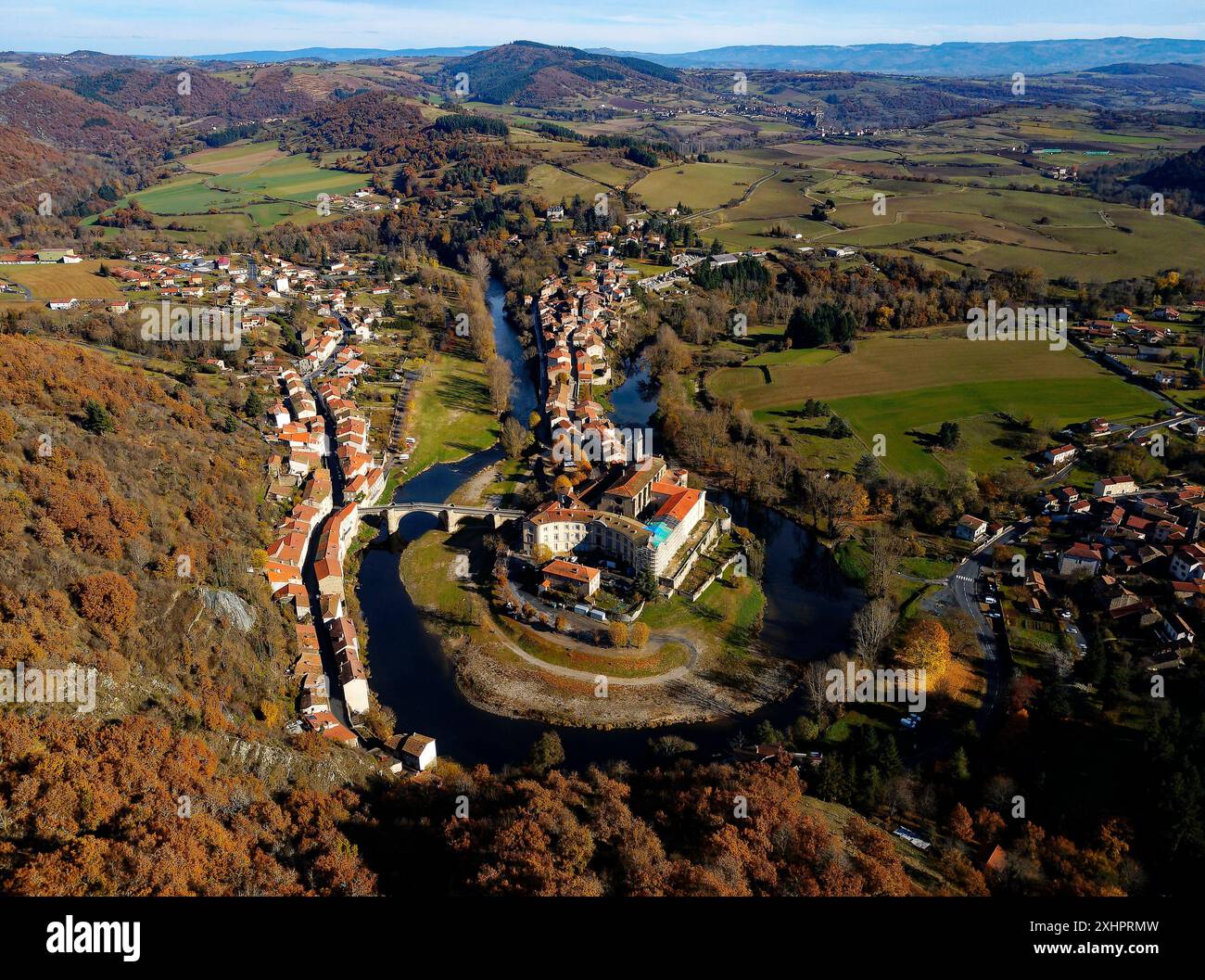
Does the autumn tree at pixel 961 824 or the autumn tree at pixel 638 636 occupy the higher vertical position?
the autumn tree at pixel 638 636

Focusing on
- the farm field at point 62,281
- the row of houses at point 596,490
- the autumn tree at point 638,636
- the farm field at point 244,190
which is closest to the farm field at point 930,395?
the row of houses at point 596,490

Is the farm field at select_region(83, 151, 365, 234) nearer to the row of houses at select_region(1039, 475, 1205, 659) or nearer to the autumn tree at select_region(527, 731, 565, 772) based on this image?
the autumn tree at select_region(527, 731, 565, 772)

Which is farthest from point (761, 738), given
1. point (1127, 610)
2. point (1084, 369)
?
point (1084, 369)

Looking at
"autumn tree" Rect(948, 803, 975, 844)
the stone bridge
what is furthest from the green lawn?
"autumn tree" Rect(948, 803, 975, 844)

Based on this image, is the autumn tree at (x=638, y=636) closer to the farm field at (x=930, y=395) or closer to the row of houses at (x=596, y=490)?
the row of houses at (x=596, y=490)

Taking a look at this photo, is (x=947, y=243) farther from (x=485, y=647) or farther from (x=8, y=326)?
(x=8, y=326)

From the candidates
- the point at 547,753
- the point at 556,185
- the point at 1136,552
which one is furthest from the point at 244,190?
the point at 1136,552
